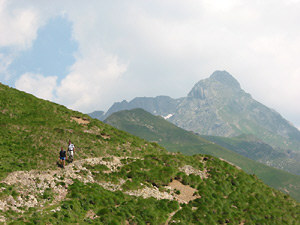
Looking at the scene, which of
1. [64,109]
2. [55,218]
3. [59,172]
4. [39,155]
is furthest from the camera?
[64,109]

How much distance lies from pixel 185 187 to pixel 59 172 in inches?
887

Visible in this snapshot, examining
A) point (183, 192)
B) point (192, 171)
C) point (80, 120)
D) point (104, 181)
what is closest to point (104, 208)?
point (104, 181)

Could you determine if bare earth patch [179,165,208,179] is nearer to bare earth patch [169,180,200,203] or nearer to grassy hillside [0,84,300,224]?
grassy hillside [0,84,300,224]

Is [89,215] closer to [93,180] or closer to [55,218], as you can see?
[55,218]

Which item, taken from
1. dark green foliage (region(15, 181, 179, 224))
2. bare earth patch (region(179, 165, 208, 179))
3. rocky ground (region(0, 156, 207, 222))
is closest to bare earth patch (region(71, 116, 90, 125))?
rocky ground (region(0, 156, 207, 222))

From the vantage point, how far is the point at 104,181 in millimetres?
42438

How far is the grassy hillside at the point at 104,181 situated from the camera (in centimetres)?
3228

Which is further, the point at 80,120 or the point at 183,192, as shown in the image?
the point at 80,120

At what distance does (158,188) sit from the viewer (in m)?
46.1

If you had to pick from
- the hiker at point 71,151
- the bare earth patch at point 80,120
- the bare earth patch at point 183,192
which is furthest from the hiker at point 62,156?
the bare earth patch at point 80,120

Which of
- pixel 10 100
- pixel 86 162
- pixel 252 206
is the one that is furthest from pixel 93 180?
pixel 10 100

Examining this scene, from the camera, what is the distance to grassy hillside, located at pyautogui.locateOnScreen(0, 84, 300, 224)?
1271 inches

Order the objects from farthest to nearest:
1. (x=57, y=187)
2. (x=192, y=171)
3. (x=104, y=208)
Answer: (x=192, y=171) → (x=57, y=187) → (x=104, y=208)

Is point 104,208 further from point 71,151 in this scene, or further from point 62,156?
point 71,151
